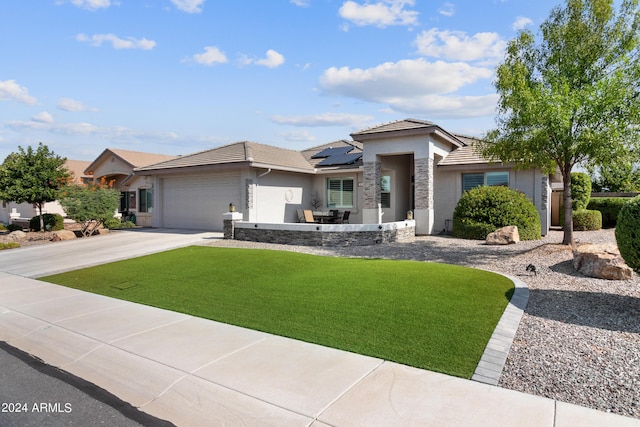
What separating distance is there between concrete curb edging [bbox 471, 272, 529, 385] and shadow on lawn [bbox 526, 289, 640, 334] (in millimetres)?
207

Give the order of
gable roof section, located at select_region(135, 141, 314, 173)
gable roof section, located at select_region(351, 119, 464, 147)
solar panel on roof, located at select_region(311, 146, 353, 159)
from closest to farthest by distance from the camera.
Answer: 1. gable roof section, located at select_region(351, 119, 464, 147)
2. gable roof section, located at select_region(135, 141, 314, 173)
3. solar panel on roof, located at select_region(311, 146, 353, 159)

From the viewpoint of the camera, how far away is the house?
1681 cm

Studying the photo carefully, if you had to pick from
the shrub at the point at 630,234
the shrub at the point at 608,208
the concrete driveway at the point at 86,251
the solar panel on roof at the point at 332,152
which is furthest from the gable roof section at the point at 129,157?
the shrub at the point at 608,208

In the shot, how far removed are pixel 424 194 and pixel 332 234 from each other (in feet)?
16.9

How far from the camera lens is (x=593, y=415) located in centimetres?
343

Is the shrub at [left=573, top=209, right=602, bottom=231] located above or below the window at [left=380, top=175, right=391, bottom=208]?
below

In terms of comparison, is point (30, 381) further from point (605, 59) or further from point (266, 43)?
point (605, 59)

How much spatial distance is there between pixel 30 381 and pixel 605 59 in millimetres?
15121

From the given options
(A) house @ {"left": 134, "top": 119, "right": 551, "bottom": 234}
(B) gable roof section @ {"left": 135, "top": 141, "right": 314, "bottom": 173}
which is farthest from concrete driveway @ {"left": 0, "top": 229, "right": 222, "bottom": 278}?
(B) gable roof section @ {"left": 135, "top": 141, "right": 314, "bottom": 173}

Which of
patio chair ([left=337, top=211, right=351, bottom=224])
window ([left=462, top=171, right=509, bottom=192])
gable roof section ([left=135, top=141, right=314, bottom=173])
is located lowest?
patio chair ([left=337, top=211, right=351, bottom=224])

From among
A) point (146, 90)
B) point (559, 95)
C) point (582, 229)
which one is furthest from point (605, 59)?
point (146, 90)

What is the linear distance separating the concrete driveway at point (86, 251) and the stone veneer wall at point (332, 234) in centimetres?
309

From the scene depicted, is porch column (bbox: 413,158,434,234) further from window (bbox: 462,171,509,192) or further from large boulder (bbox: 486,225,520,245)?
large boulder (bbox: 486,225,520,245)

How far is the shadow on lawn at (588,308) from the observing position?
5.79m
